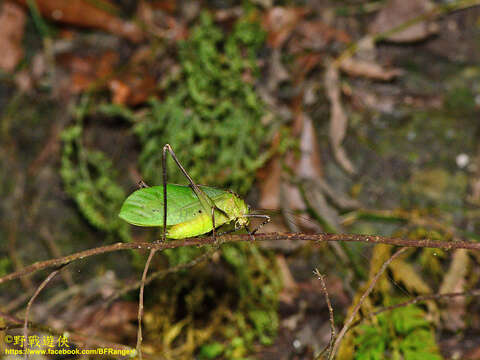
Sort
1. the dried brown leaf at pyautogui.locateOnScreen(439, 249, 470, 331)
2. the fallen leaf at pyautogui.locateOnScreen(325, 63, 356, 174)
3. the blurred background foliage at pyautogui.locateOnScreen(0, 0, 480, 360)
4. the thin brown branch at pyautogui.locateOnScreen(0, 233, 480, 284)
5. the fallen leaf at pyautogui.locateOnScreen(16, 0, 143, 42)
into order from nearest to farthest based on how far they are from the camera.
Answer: the thin brown branch at pyautogui.locateOnScreen(0, 233, 480, 284) → the dried brown leaf at pyautogui.locateOnScreen(439, 249, 470, 331) → the blurred background foliage at pyautogui.locateOnScreen(0, 0, 480, 360) → the fallen leaf at pyautogui.locateOnScreen(325, 63, 356, 174) → the fallen leaf at pyautogui.locateOnScreen(16, 0, 143, 42)

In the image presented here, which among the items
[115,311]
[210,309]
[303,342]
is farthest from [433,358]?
[115,311]

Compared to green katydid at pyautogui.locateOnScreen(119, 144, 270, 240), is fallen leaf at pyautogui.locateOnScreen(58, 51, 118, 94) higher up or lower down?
higher up

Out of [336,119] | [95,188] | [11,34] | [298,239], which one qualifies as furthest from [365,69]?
[11,34]

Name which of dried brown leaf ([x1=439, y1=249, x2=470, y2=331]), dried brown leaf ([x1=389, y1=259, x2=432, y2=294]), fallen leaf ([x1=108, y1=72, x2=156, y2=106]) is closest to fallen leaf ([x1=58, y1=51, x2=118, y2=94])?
fallen leaf ([x1=108, y1=72, x2=156, y2=106])

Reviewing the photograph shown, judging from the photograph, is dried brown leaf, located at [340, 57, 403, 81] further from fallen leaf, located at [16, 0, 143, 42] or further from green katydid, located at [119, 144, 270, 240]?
green katydid, located at [119, 144, 270, 240]

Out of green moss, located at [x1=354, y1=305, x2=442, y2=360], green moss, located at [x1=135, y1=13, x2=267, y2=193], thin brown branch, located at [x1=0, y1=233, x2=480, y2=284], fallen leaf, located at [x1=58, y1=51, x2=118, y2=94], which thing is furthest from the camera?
fallen leaf, located at [x1=58, y1=51, x2=118, y2=94]

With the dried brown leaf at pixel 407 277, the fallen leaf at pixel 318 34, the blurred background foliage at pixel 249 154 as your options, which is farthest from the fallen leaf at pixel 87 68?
the dried brown leaf at pixel 407 277

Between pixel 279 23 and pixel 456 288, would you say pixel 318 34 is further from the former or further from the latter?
pixel 456 288
